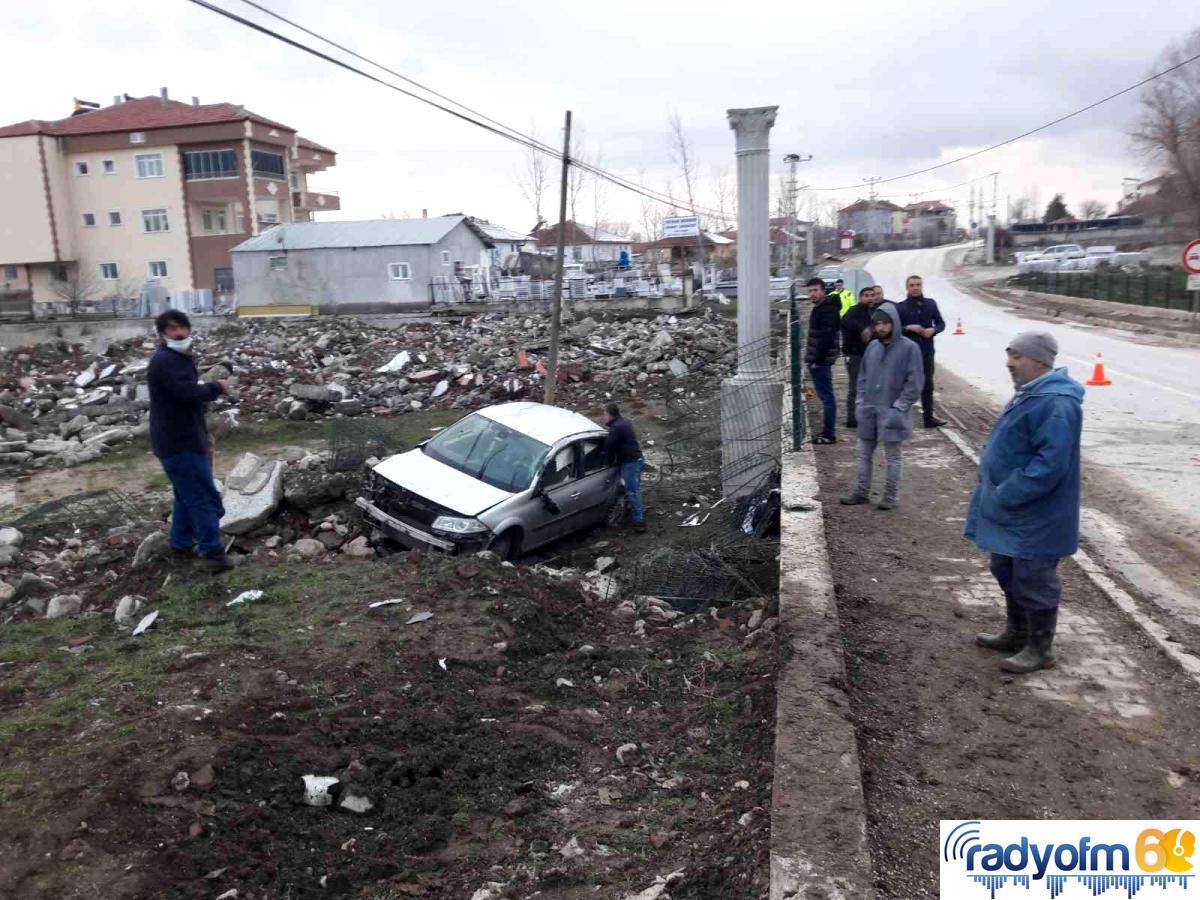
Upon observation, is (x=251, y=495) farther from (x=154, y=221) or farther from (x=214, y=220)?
(x=154, y=221)

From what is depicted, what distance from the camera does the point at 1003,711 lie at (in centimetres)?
415

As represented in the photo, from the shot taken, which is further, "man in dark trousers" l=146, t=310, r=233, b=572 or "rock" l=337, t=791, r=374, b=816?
"man in dark trousers" l=146, t=310, r=233, b=572

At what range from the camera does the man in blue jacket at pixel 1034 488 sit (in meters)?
4.16

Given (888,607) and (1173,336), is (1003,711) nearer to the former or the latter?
(888,607)

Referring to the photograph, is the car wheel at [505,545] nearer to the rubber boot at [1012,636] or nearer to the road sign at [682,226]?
the rubber boot at [1012,636]

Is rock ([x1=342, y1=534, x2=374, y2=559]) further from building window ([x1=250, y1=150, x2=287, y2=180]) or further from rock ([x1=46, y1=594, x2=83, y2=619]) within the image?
building window ([x1=250, y1=150, x2=287, y2=180])

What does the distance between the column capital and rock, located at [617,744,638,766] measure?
6636mm

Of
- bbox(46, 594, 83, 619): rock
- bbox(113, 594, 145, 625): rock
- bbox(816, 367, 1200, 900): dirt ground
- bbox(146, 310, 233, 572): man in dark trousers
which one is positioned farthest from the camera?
bbox(46, 594, 83, 619): rock

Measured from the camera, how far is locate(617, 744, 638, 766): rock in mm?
4465

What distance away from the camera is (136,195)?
56.4 metres

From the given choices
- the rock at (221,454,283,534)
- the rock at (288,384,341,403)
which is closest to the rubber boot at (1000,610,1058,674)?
the rock at (221,454,283,534)

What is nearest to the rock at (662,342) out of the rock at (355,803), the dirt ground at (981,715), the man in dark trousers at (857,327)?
the man in dark trousers at (857,327)

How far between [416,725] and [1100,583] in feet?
14.1

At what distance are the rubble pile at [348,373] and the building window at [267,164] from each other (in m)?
26.1
